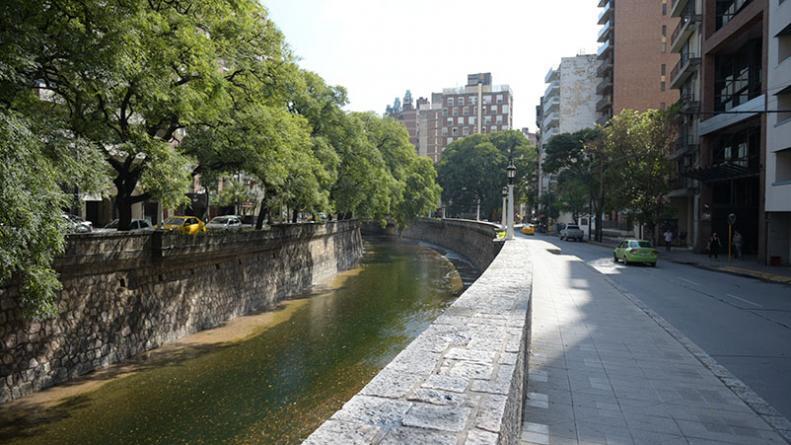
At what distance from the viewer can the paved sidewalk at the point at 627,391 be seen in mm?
5500

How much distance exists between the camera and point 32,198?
7.46 m

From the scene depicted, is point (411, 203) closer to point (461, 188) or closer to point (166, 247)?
point (461, 188)

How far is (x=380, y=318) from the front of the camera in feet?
70.1

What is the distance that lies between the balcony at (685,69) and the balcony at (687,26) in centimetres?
142

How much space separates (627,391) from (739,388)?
1.55 m

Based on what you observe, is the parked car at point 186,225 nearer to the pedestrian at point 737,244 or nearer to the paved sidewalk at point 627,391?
the paved sidewalk at point 627,391

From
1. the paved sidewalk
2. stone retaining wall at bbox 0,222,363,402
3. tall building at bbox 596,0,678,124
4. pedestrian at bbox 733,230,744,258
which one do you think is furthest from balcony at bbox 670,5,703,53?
the paved sidewalk

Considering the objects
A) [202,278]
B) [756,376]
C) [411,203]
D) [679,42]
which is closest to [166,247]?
[202,278]

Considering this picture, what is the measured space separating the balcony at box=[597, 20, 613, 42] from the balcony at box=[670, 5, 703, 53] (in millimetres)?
21865

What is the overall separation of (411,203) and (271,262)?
2893 cm

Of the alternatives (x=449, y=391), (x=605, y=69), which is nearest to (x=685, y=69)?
(x=605, y=69)

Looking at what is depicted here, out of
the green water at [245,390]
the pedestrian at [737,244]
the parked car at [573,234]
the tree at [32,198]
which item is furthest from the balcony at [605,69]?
the tree at [32,198]

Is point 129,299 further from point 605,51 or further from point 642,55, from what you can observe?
point 605,51

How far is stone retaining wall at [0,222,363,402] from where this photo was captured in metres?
11.3
